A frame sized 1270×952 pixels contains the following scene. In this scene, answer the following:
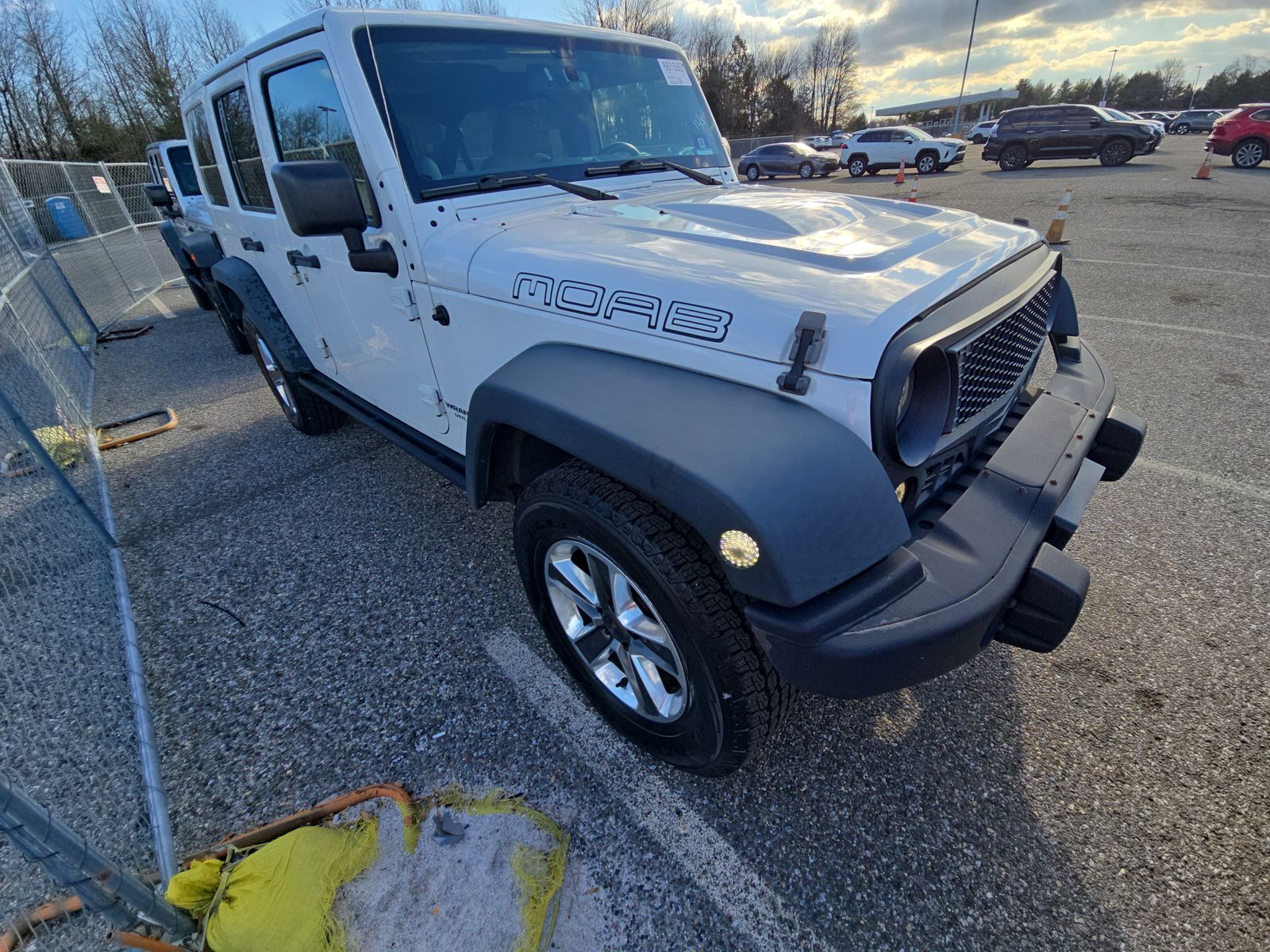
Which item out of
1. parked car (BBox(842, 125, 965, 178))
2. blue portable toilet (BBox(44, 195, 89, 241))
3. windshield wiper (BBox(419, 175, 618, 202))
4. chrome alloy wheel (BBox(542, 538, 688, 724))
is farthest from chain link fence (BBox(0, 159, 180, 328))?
parked car (BBox(842, 125, 965, 178))

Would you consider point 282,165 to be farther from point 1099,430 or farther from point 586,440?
point 1099,430

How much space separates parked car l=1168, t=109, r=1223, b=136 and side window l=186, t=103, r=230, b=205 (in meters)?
55.8

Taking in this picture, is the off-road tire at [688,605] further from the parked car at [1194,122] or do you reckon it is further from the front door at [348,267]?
the parked car at [1194,122]

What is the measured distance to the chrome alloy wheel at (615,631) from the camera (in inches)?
69.9

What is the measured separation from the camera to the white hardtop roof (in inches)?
89.0

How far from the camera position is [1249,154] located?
55.5ft

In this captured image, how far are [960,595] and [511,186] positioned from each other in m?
2.13

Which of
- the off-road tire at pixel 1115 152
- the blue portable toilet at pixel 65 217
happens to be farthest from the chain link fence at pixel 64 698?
the off-road tire at pixel 1115 152

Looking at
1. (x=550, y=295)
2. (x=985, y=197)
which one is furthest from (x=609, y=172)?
(x=985, y=197)

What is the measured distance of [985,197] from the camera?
14133mm

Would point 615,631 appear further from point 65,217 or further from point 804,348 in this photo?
point 65,217

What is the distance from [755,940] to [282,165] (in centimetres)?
265

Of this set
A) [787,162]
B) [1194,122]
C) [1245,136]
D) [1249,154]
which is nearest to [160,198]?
[787,162]

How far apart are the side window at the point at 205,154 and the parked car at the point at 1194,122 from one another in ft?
183
